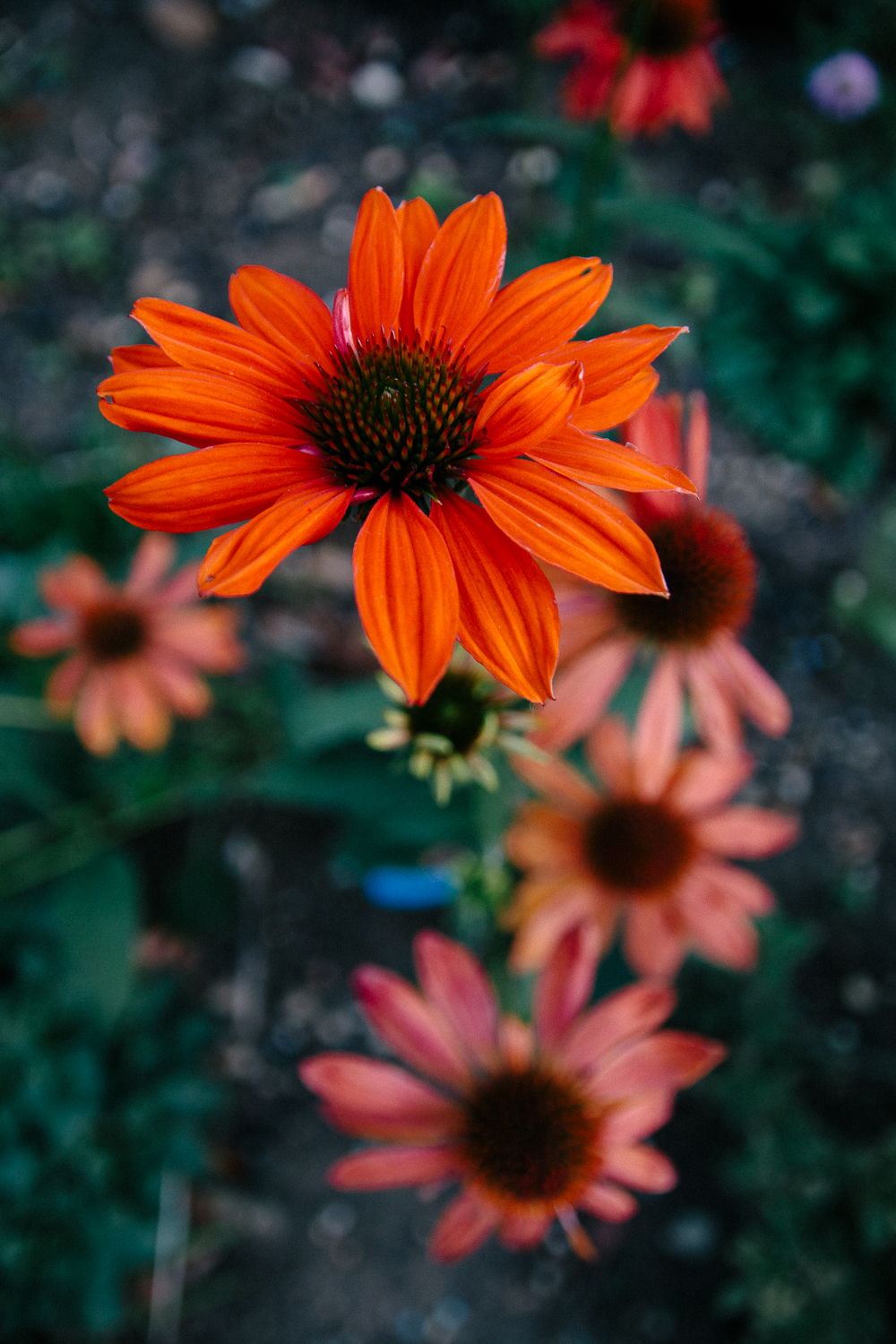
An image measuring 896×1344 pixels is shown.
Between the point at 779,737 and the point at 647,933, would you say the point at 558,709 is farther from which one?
the point at 779,737

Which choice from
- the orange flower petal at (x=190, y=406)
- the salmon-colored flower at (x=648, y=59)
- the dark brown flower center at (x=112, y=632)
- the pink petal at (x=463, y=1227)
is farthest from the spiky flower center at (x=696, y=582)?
the salmon-colored flower at (x=648, y=59)

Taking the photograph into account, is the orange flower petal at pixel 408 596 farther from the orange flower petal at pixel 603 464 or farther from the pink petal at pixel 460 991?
the pink petal at pixel 460 991

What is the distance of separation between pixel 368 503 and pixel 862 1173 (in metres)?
1.48

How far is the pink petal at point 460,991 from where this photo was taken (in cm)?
93

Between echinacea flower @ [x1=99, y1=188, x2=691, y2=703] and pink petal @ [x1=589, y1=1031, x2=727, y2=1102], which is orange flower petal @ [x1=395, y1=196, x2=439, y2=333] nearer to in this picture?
echinacea flower @ [x1=99, y1=188, x2=691, y2=703]

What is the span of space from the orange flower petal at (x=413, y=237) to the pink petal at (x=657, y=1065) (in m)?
0.76

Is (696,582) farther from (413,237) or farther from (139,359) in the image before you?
(139,359)

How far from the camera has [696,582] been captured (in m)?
0.84

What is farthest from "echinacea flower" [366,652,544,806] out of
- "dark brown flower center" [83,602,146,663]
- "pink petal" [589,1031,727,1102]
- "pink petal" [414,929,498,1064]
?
"dark brown flower center" [83,602,146,663]

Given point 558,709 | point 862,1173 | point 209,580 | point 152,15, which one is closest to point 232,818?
point 558,709

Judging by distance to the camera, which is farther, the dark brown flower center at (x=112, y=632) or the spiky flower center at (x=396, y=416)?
the dark brown flower center at (x=112, y=632)

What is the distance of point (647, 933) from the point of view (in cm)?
119

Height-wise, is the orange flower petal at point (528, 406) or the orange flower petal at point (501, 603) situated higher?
the orange flower petal at point (528, 406)

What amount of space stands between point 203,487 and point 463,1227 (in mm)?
815
